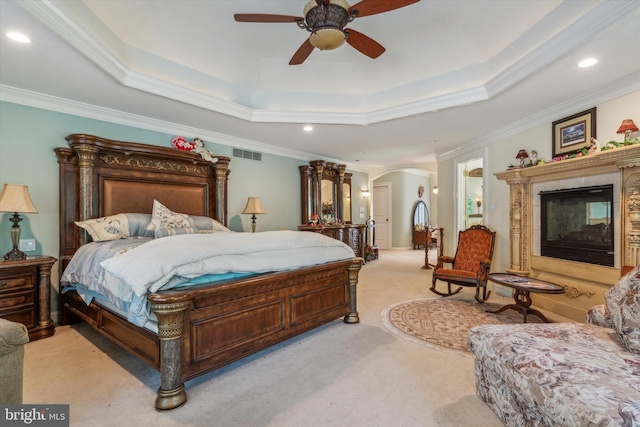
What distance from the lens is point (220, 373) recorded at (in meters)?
2.24

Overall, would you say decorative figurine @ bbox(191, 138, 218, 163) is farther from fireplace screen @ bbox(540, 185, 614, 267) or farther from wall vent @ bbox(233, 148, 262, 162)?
fireplace screen @ bbox(540, 185, 614, 267)

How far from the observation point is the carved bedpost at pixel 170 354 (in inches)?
70.6

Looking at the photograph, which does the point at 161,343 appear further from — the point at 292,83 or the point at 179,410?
the point at 292,83

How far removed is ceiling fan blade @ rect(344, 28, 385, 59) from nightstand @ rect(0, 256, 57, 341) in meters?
3.45

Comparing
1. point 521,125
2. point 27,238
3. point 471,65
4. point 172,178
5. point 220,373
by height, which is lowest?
point 220,373

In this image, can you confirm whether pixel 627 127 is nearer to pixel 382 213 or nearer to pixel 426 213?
pixel 382 213

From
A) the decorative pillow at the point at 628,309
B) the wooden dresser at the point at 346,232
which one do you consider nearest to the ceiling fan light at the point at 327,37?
the decorative pillow at the point at 628,309

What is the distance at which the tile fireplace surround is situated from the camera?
9.05ft

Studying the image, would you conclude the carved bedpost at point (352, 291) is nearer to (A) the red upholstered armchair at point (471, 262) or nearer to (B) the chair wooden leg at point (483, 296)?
(A) the red upholstered armchair at point (471, 262)

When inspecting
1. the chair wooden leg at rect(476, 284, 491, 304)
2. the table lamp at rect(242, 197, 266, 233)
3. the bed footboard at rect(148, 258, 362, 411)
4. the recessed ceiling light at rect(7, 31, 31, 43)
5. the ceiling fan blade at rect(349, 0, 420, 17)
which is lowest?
the chair wooden leg at rect(476, 284, 491, 304)

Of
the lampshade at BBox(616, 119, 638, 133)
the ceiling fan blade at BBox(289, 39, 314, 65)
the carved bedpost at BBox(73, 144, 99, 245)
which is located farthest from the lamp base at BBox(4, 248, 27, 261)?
the lampshade at BBox(616, 119, 638, 133)

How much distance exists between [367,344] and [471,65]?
10.7ft

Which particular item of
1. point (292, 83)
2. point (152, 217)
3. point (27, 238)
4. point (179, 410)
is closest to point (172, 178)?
point (152, 217)

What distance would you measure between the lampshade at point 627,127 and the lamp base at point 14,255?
229 inches
